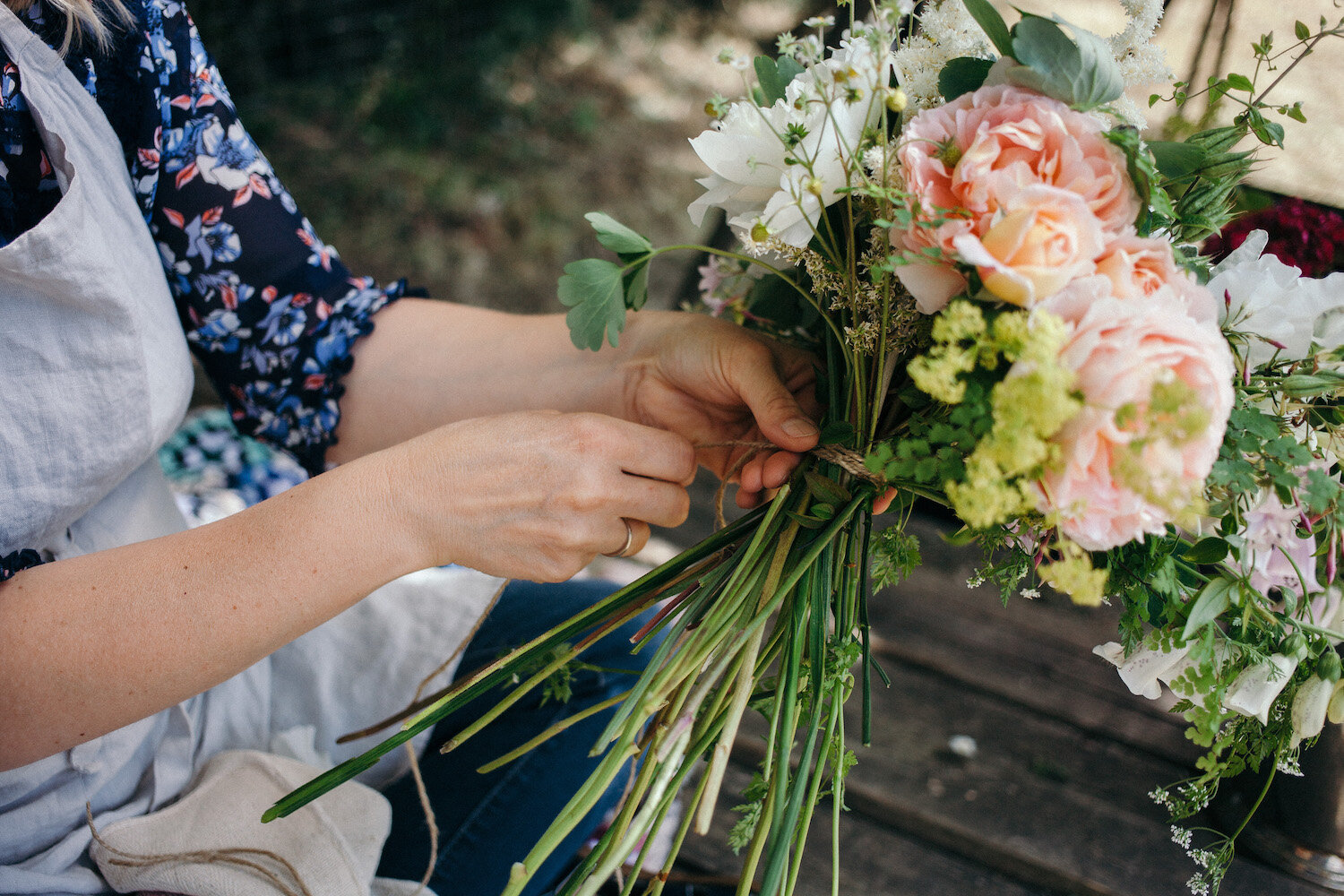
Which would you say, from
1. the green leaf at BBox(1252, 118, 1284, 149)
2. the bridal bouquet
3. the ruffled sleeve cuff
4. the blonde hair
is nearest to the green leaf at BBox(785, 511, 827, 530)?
the bridal bouquet

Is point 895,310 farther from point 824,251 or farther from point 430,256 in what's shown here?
point 430,256

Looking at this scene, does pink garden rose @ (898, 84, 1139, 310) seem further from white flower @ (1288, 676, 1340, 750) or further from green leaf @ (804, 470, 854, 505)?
white flower @ (1288, 676, 1340, 750)

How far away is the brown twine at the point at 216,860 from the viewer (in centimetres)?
84

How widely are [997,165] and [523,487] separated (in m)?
0.49

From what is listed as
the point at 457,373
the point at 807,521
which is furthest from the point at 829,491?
the point at 457,373

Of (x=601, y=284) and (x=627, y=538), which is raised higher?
(x=601, y=284)

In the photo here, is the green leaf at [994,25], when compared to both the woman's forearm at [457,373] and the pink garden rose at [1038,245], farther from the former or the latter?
the woman's forearm at [457,373]

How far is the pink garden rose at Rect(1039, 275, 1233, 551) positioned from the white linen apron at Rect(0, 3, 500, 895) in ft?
2.71

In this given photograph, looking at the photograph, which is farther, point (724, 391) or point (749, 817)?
point (724, 391)

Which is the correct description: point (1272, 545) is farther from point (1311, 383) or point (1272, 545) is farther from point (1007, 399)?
point (1007, 399)

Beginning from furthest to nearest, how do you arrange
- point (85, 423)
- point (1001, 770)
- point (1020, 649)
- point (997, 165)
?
1. point (1020, 649)
2. point (1001, 770)
3. point (85, 423)
4. point (997, 165)

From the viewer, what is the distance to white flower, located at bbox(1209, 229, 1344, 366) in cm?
67

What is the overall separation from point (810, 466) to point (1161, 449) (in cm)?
37

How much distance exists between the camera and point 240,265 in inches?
41.4
